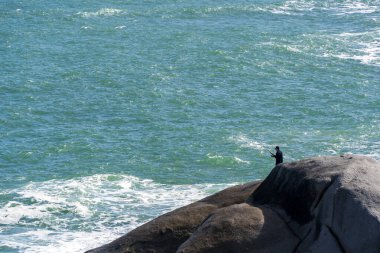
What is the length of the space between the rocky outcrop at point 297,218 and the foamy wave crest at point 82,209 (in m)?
12.2

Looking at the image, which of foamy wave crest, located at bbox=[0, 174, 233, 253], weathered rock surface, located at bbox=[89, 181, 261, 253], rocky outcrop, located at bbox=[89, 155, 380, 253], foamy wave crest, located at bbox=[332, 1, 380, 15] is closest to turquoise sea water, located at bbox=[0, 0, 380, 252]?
foamy wave crest, located at bbox=[0, 174, 233, 253]

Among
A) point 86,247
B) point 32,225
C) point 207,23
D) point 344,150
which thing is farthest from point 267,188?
point 207,23

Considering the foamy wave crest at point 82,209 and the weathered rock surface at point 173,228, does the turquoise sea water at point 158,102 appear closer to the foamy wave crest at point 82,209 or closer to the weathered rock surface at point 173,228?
the foamy wave crest at point 82,209

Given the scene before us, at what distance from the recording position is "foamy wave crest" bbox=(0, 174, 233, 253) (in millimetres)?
36812

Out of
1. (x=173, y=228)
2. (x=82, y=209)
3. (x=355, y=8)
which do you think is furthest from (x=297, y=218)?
(x=355, y=8)

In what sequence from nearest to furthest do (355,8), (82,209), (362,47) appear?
(82,209) → (362,47) → (355,8)

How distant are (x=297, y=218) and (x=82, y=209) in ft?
64.1

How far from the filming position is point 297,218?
2258 centimetres

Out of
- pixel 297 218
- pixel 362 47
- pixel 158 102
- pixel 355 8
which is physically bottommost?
pixel 158 102

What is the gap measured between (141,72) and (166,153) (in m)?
17.1

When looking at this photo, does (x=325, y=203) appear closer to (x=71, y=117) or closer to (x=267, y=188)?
(x=267, y=188)

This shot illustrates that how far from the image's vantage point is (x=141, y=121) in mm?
54125

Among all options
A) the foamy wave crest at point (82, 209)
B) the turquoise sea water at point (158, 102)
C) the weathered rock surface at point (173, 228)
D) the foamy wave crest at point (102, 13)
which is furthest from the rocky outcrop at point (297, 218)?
the foamy wave crest at point (102, 13)

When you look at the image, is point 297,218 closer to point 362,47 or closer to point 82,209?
point 82,209
